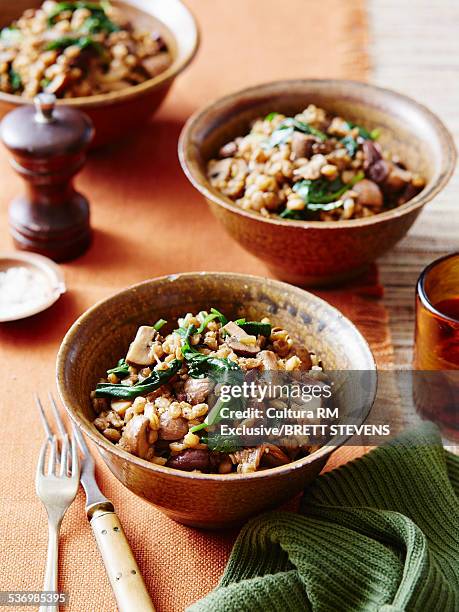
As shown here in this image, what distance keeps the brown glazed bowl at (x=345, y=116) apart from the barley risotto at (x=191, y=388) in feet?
1.17

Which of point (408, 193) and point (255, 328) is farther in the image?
point (408, 193)

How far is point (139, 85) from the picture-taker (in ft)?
8.77

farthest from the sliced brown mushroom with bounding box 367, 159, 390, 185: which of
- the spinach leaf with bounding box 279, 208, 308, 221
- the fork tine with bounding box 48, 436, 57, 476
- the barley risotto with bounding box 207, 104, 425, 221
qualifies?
the fork tine with bounding box 48, 436, 57, 476

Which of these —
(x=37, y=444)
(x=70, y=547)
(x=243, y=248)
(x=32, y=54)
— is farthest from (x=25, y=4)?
(x=70, y=547)

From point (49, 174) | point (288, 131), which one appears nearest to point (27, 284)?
point (49, 174)

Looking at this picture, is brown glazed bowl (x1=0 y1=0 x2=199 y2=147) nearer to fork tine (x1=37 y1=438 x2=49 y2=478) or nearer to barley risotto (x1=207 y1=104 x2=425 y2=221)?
barley risotto (x1=207 y1=104 x2=425 y2=221)

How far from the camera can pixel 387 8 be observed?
3.63 m

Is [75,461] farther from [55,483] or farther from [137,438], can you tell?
[137,438]

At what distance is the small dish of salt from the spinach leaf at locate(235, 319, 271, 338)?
63cm

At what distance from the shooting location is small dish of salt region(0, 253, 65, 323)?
2.23m

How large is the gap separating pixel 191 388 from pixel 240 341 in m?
0.15

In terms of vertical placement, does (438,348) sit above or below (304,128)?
below

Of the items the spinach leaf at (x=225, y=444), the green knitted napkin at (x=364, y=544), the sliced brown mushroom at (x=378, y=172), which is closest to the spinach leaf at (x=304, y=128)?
the sliced brown mushroom at (x=378, y=172)

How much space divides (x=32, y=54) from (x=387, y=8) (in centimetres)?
163
